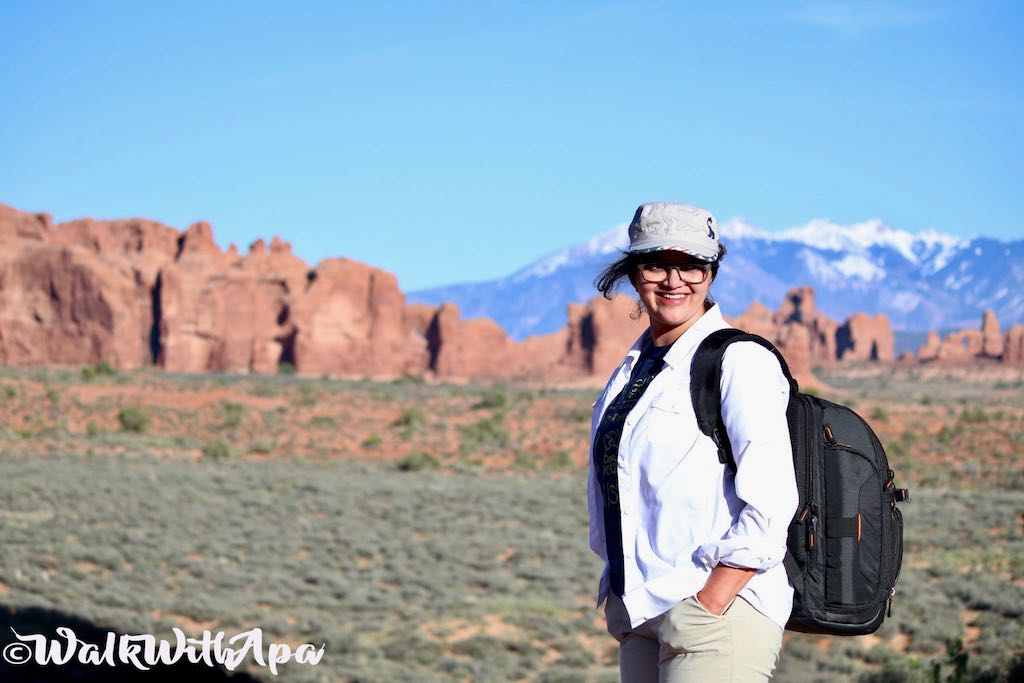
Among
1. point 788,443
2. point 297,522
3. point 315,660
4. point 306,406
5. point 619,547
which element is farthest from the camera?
point 306,406

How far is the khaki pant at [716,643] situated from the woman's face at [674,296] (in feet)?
2.35

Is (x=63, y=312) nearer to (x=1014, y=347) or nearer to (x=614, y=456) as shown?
(x=614, y=456)

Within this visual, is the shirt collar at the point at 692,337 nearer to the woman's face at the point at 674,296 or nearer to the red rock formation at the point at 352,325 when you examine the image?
the woman's face at the point at 674,296

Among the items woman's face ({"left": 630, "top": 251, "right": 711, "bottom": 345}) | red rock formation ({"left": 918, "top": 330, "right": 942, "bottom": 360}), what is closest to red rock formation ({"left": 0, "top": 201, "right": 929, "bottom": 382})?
red rock formation ({"left": 918, "top": 330, "right": 942, "bottom": 360})

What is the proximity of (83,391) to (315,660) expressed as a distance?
106 ft

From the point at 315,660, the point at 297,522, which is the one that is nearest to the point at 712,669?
the point at 315,660

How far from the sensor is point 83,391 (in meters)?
37.2

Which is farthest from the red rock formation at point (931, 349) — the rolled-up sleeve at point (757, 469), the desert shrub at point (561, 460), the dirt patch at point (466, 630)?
the rolled-up sleeve at point (757, 469)

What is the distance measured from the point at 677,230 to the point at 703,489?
0.67 metres

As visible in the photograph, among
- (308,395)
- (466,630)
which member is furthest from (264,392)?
(466,630)

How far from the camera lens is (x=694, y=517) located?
252 centimetres

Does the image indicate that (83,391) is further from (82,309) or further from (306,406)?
(82,309)

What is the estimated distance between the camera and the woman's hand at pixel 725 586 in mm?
2455

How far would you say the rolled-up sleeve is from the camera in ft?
7.93
